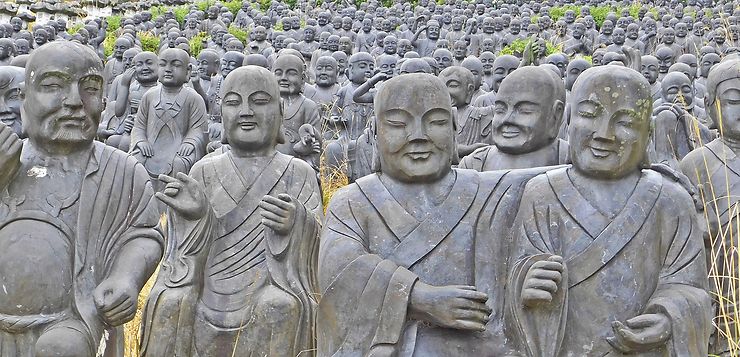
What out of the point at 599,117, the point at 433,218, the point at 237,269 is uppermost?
the point at 599,117

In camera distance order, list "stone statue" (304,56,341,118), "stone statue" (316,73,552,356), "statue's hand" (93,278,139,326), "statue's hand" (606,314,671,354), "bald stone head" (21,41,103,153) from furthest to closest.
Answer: "stone statue" (304,56,341,118), "bald stone head" (21,41,103,153), "statue's hand" (93,278,139,326), "stone statue" (316,73,552,356), "statue's hand" (606,314,671,354)

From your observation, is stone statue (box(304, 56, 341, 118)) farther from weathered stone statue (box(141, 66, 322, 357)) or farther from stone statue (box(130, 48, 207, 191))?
weathered stone statue (box(141, 66, 322, 357))

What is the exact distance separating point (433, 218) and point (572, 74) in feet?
25.7

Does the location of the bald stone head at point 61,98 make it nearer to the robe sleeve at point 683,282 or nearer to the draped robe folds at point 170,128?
the robe sleeve at point 683,282

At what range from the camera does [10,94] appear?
881 centimetres

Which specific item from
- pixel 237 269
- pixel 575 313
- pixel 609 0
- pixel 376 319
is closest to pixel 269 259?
pixel 237 269

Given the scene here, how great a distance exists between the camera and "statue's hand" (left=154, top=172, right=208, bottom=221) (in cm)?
536

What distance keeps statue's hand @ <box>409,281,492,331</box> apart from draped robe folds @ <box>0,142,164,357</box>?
1.32 metres

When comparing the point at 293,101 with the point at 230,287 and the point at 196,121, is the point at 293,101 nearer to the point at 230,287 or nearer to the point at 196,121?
the point at 196,121

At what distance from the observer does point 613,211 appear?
413cm

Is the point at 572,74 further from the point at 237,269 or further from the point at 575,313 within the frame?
the point at 575,313

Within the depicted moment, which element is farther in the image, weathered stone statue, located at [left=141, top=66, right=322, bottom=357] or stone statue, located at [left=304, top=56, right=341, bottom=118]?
stone statue, located at [left=304, top=56, right=341, bottom=118]

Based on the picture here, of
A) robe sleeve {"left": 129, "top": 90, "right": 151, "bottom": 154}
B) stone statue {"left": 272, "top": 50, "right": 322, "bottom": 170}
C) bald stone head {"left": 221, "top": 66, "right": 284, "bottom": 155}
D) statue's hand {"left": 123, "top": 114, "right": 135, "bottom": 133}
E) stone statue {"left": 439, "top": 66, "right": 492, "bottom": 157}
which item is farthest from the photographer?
statue's hand {"left": 123, "top": 114, "right": 135, "bottom": 133}

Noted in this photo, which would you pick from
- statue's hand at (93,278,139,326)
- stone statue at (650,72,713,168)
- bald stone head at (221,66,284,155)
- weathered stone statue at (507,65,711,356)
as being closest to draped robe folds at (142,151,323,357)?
bald stone head at (221,66,284,155)
